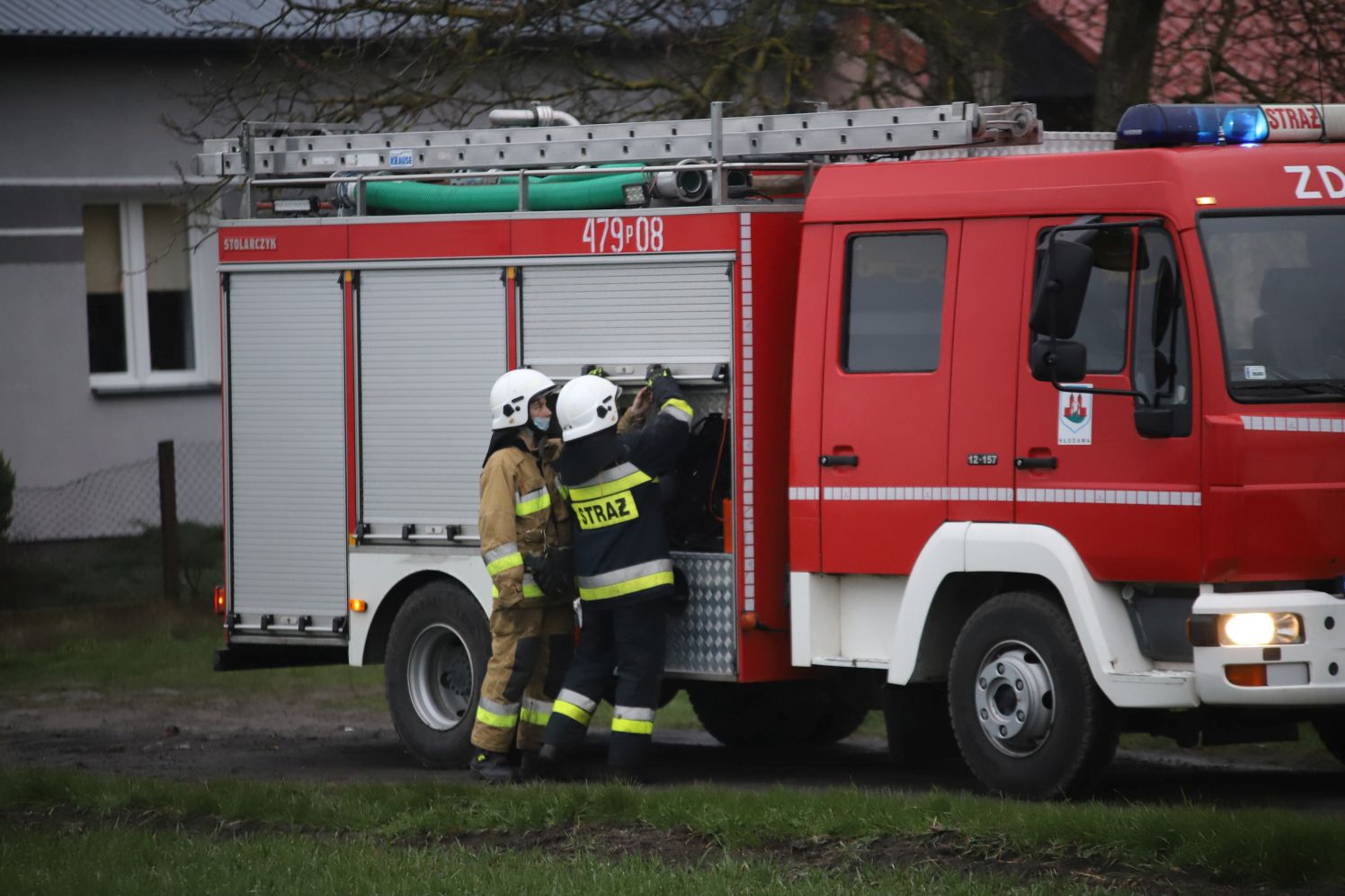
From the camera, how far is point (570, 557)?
32.3 feet

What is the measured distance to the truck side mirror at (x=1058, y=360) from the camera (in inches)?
318

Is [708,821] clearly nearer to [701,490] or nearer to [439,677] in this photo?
[701,490]

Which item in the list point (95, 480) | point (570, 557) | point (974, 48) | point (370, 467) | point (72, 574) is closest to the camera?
point (570, 557)

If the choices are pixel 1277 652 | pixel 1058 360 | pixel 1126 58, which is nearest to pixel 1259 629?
pixel 1277 652

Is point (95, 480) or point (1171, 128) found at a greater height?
point (1171, 128)

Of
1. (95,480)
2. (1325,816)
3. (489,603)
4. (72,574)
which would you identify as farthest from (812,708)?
(95,480)

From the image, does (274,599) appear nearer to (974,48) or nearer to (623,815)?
(623,815)

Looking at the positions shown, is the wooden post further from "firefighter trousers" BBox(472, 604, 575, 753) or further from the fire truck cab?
the fire truck cab

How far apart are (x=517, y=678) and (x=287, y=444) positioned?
6.60ft

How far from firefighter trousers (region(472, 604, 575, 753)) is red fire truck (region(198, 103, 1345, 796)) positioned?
0.44 m

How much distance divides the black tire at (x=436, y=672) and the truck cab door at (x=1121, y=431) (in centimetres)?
322

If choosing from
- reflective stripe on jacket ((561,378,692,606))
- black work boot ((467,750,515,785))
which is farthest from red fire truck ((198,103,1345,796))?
black work boot ((467,750,515,785))

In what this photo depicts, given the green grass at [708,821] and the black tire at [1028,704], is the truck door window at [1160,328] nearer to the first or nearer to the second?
the black tire at [1028,704]

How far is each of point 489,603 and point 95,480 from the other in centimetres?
1073
